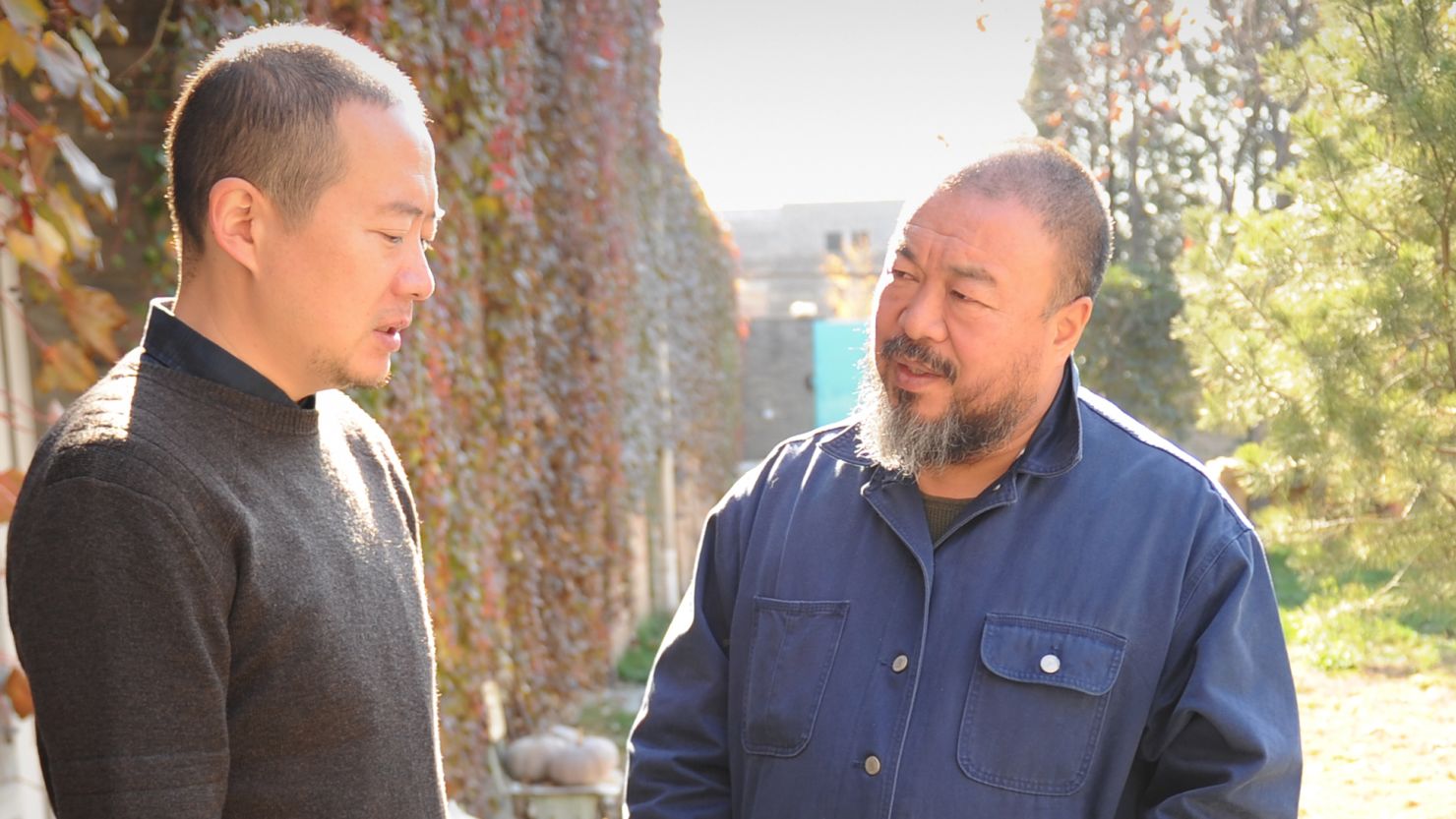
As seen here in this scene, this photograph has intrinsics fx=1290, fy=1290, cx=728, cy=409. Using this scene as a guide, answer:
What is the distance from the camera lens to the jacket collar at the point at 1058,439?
1.85 metres

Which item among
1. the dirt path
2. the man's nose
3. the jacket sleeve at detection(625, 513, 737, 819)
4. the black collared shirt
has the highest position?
the man's nose

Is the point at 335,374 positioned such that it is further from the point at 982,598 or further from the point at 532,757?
the point at 532,757

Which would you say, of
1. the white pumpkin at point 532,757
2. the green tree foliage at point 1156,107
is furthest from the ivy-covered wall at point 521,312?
the green tree foliage at point 1156,107

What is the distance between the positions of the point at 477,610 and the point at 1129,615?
2.97 metres

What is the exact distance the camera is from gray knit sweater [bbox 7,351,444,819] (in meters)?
1.19

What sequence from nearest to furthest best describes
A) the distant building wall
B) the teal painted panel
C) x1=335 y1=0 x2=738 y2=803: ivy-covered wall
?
1. x1=335 y1=0 x2=738 y2=803: ivy-covered wall
2. the teal painted panel
3. the distant building wall

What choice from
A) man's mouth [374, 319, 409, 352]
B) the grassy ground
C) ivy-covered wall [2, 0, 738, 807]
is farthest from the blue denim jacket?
the grassy ground

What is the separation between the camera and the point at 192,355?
1398mm

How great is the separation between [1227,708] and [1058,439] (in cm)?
46

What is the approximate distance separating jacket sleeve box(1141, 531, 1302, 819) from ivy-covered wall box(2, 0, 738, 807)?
1.26 m

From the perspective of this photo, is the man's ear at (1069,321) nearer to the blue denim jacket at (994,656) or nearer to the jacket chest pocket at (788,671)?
the blue denim jacket at (994,656)

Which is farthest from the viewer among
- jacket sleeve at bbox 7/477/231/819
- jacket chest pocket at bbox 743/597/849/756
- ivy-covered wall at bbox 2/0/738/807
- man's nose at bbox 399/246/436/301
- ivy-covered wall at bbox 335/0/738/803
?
ivy-covered wall at bbox 335/0/738/803

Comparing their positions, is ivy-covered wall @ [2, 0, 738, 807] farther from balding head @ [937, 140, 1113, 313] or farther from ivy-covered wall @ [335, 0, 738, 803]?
balding head @ [937, 140, 1113, 313]

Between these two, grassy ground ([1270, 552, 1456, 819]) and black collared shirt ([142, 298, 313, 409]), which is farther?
grassy ground ([1270, 552, 1456, 819])
